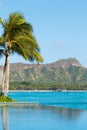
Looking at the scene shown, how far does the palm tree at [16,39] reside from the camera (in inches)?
1300

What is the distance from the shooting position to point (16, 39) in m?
33.3

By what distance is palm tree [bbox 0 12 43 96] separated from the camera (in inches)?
1300

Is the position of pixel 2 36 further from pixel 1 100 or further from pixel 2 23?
pixel 1 100

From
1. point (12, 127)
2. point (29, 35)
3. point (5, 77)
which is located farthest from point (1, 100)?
point (12, 127)

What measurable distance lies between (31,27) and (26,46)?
1.71m

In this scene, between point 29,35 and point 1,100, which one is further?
point 29,35

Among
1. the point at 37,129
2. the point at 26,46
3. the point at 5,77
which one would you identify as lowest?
the point at 37,129

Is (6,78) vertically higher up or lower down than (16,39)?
lower down

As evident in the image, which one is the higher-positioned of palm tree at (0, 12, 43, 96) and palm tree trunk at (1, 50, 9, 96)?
palm tree at (0, 12, 43, 96)

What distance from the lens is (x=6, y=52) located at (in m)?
33.6

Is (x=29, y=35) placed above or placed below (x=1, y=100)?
above

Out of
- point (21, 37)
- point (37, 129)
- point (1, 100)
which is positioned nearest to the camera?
point (37, 129)

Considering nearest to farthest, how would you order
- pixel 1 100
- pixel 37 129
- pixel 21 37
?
pixel 37 129 → pixel 1 100 → pixel 21 37

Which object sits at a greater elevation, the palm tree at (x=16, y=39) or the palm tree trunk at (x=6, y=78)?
the palm tree at (x=16, y=39)
